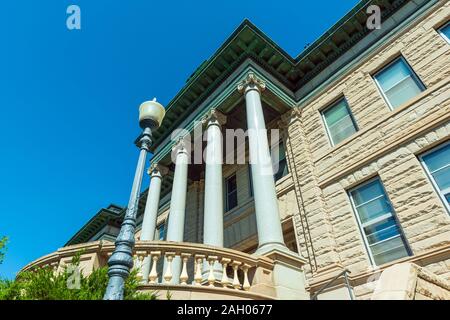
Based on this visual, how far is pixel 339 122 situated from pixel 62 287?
11152 millimetres

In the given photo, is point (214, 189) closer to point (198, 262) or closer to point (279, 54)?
point (198, 262)

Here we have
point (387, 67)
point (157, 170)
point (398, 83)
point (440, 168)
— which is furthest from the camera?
point (157, 170)

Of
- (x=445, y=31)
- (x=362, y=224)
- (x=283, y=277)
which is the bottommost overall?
(x=283, y=277)

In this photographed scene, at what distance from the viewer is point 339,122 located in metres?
12.2

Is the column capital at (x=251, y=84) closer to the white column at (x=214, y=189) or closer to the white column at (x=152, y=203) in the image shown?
the white column at (x=214, y=189)

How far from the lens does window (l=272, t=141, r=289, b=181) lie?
13844mm

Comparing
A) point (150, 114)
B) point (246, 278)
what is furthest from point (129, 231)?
point (246, 278)

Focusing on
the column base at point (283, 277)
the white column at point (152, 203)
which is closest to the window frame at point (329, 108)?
the column base at point (283, 277)

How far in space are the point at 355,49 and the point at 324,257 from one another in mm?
8954

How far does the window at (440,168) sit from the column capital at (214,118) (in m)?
8.32

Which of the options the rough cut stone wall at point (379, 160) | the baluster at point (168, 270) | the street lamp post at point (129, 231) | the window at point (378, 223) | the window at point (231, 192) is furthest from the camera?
the window at point (231, 192)

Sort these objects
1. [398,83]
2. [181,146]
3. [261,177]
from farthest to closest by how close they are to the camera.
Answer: [181,146]
[398,83]
[261,177]

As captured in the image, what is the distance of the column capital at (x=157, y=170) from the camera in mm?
17875
